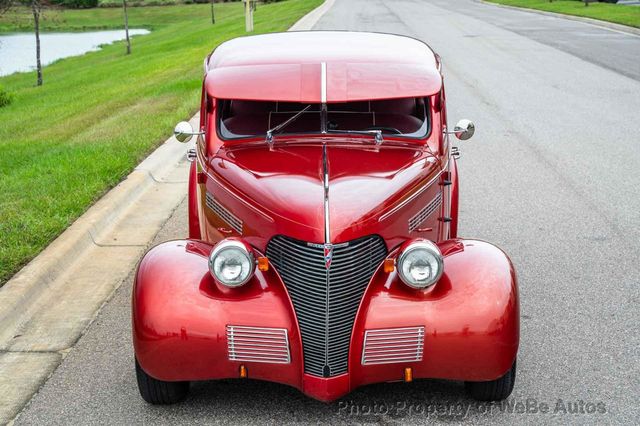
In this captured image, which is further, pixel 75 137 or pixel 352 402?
pixel 75 137

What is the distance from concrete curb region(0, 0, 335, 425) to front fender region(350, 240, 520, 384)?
193 centimetres

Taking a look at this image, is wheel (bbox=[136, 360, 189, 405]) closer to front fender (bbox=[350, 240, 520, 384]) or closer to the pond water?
front fender (bbox=[350, 240, 520, 384])

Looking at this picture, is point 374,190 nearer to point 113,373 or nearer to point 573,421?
point 573,421

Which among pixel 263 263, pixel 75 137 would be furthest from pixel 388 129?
pixel 75 137

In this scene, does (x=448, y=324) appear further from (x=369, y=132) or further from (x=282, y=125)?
(x=282, y=125)

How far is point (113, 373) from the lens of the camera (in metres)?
4.99

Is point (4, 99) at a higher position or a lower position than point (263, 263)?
lower

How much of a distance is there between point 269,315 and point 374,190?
845 millimetres

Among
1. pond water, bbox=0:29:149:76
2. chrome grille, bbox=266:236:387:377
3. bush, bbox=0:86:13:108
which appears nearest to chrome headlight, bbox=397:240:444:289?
chrome grille, bbox=266:236:387:377

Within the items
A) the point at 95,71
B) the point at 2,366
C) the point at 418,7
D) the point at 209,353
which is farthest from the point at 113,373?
the point at 418,7

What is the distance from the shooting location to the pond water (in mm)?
36219

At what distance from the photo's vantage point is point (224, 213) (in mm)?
4891

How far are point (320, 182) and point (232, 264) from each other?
0.63 meters

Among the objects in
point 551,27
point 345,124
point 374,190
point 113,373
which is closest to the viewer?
point 374,190
